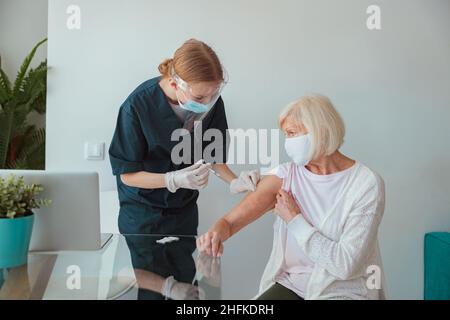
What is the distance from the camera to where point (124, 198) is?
87.4 inches

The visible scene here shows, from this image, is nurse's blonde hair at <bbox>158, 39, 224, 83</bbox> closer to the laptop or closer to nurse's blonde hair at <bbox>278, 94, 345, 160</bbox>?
nurse's blonde hair at <bbox>278, 94, 345, 160</bbox>

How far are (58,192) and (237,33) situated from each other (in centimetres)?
109

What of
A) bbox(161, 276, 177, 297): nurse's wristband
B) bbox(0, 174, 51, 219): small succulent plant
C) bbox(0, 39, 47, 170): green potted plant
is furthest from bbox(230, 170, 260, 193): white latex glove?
bbox(0, 39, 47, 170): green potted plant

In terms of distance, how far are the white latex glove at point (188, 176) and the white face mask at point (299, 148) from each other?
1.29ft

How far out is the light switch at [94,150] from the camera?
7.32 ft

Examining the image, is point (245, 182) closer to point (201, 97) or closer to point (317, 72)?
point (201, 97)

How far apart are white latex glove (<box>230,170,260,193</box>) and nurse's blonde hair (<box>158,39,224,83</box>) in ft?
1.51

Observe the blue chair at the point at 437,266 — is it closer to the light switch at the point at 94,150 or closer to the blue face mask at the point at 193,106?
the blue face mask at the point at 193,106

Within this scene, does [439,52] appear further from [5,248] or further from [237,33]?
[5,248]

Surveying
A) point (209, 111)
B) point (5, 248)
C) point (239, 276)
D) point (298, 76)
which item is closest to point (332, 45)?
point (298, 76)

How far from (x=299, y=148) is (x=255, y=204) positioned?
1.09 ft

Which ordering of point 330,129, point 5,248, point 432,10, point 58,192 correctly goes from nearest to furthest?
point 5,248 < point 58,192 < point 330,129 < point 432,10

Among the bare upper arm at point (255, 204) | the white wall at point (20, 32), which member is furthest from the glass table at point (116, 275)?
the white wall at point (20, 32)

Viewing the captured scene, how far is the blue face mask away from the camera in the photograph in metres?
2.11
